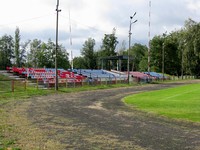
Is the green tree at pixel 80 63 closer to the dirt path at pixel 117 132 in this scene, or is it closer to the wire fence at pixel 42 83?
the wire fence at pixel 42 83

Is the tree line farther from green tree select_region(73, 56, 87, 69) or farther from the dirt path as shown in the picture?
the dirt path

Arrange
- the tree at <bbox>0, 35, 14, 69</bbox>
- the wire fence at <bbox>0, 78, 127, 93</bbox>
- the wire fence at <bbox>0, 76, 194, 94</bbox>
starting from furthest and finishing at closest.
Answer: the tree at <bbox>0, 35, 14, 69</bbox>
the wire fence at <bbox>0, 76, 194, 94</bbox>
the wire fence at <bbox>0, 78, 127, 93</bbox>

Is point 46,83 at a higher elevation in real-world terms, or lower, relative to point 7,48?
lower

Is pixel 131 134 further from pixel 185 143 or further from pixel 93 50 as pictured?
pixel 93 50

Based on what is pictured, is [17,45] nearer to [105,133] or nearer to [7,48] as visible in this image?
[7,48]

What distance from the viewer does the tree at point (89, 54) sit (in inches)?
4594

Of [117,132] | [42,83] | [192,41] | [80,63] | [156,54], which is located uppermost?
[156,54]

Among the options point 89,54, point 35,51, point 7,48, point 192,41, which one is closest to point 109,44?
point 89,54

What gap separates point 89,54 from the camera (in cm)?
11725

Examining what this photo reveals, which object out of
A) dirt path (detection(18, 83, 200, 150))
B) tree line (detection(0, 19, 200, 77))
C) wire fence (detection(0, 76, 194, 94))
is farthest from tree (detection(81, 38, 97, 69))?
dirt path (detection(18, 83, 200, 150))

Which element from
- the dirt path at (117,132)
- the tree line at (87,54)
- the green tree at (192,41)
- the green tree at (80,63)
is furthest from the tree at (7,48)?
the dirt path at (117,132)

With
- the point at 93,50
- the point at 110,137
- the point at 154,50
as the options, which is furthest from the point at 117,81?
the point at 93,50

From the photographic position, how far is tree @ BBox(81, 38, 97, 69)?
11669 centimetres

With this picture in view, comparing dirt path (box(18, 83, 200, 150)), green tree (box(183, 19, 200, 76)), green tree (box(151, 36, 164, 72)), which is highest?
green tree (box(151, 36, 164, 72))
